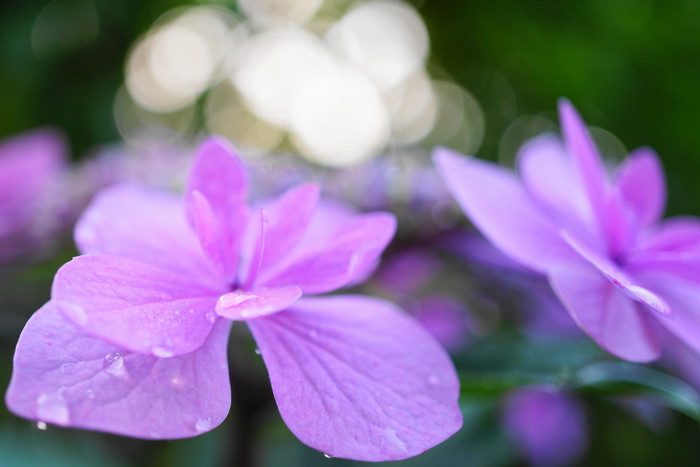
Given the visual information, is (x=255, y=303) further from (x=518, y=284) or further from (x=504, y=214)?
(x=518, y=284)

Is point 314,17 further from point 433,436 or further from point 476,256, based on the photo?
point 433,436

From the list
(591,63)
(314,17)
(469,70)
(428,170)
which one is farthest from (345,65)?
(428,170)

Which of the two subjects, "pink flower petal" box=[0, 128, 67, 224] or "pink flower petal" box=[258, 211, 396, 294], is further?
"pink flower petal" box=[0, 128, 67, 224]

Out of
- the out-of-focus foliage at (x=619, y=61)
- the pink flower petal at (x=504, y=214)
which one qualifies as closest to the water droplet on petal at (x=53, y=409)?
the pink flower petal at (x=504, y=214)

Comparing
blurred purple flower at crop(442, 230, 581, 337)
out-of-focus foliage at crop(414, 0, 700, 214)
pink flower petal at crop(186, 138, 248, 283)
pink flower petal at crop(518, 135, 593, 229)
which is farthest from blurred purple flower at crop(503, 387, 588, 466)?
out-of-focus foliage at crop(414, 0, 700, 214)

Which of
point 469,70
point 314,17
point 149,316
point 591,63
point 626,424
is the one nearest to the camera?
point 149,316

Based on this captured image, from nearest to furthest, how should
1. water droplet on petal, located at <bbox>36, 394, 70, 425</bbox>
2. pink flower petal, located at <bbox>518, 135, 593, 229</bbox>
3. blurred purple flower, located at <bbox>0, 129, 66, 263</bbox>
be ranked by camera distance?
water droplet on petal, located at <bbox>36, 394, 70, 425</bbox> → pink flower petal, located at <bbox>518, 135, 593, 229</bbox> → blurred purple flower, located at <bbox>0, 129, 66, 263</bbox>

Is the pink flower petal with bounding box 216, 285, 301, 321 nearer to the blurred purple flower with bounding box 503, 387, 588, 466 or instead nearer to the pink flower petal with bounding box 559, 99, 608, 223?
the pink flower petal with bounding box 559, 99, 608, 223
